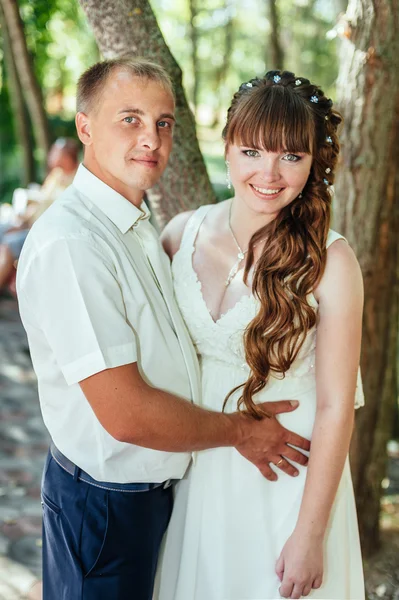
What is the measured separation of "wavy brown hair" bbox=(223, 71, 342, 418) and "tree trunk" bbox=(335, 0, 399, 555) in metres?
0.85

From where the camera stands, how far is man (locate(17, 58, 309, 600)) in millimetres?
1886

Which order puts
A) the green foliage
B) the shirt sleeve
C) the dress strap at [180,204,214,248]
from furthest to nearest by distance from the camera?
1. the green foliage
2. the dress strap at [180,204,214,248]
3. the shirt sleeve

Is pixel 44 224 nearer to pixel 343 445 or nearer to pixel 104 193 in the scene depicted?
pixel 104 193

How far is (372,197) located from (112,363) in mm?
1848

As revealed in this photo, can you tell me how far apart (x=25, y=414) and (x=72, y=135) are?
39.8 ft

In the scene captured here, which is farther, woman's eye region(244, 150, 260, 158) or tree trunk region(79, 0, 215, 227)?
tree trunk region(79, 0, 215, 227)

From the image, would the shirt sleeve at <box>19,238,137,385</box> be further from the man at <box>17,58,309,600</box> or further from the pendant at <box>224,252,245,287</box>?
the pendant at <box>224,252,245,287</box>

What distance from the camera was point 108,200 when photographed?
7.02ft

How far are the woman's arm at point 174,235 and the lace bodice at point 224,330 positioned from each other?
259 millimetres

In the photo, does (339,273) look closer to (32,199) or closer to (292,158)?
(292,158)

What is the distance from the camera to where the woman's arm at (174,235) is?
2699mm

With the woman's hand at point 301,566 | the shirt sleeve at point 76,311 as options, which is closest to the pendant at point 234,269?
the shirt sleeve at point 76,311

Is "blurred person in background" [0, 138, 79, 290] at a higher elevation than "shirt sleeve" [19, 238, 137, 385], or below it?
higher

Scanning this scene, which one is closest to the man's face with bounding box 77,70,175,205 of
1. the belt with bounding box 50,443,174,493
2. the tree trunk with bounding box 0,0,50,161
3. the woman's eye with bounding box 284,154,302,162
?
the woman's eye with bounding box 284,154,302,162
